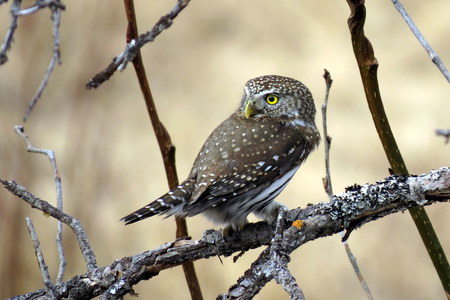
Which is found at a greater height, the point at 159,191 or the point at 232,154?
the point at 159,191

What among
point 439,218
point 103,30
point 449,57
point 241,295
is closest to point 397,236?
Answer: point 439,218

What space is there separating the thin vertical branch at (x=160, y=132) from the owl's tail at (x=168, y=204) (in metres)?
0.08

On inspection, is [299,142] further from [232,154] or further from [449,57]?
[449,57]

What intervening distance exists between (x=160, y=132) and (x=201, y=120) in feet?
12.4

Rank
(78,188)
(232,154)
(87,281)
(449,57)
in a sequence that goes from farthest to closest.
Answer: (449,57) → (78,188) → (232,154) → (87,281)

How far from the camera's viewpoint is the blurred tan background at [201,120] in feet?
16.6

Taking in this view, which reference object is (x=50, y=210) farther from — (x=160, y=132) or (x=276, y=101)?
(x=276, y=101)

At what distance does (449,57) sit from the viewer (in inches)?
234

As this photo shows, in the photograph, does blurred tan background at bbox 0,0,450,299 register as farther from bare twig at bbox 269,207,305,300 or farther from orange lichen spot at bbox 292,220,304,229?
bare twig at bbox 269,207,305,300

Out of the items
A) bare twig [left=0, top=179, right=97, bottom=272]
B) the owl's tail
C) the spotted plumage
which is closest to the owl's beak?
the spotted plumage

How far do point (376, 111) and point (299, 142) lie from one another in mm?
947

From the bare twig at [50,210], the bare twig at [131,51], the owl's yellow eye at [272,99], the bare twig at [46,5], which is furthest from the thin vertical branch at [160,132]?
the owl's yellow eye at [272,99]

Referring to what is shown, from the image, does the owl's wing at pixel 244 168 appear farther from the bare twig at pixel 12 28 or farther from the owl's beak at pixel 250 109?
the bare twig at pixel 12 28

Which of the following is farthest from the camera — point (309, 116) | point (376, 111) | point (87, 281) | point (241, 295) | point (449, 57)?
point (449, 57)
